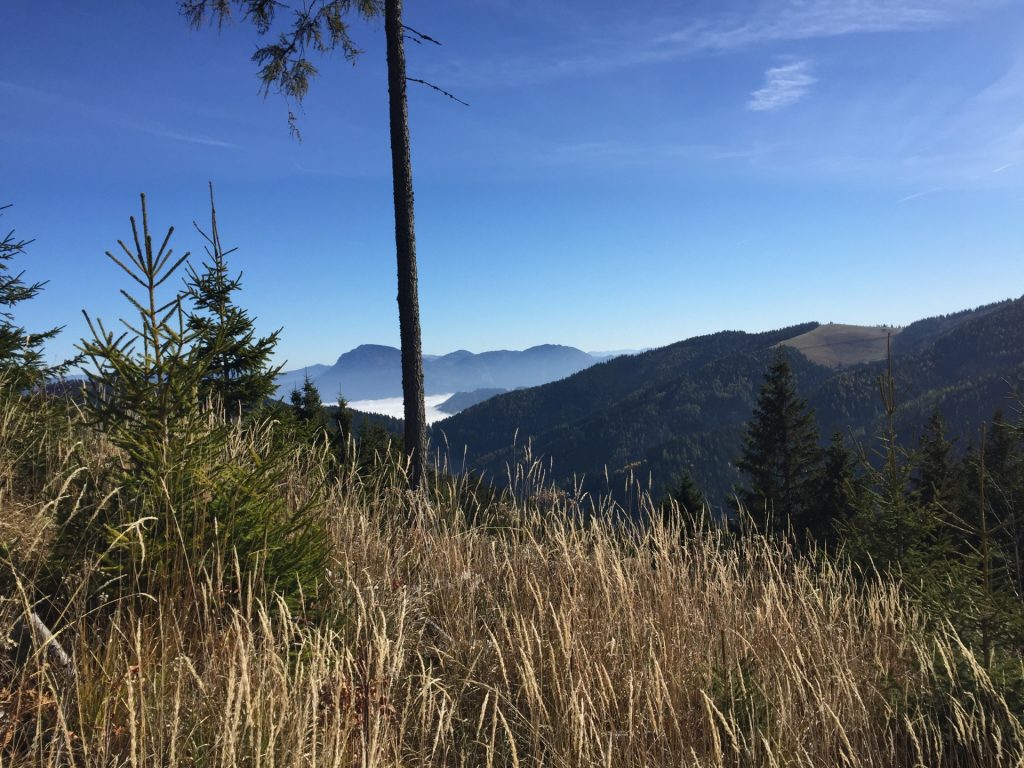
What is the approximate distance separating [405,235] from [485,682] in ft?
20.9

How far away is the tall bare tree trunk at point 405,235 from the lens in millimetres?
8211

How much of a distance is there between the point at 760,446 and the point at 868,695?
29.2 meters

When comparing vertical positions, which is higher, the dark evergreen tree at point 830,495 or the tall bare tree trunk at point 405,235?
the tall bare tree trunk at point 405,235

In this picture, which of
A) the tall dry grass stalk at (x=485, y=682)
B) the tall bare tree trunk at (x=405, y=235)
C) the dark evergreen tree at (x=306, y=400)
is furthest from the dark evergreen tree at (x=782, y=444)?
the tall dry grass stalk at (x=485, y=682)

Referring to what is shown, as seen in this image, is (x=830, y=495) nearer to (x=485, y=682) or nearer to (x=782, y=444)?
(x=782, y=444)

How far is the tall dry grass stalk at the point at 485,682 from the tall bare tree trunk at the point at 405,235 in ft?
11.6

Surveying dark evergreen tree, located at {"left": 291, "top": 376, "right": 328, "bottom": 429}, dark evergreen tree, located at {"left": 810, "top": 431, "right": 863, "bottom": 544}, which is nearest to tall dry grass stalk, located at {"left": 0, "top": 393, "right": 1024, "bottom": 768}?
dark evergreen tree, located at {"left": 291, "top": 376, "right": 328, "bottom": 429}

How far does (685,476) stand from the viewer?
25.9 metres

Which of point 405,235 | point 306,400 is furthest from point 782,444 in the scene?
point 405,235

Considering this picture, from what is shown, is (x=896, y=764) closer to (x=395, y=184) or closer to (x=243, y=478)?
(x=243, y=478)

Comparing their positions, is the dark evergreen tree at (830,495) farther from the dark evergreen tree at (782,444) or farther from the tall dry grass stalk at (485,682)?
the tall dry grass stalk at (485,682)

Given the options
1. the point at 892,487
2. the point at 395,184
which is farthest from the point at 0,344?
the point at 892,487

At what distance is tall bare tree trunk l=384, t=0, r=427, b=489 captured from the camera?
821cm

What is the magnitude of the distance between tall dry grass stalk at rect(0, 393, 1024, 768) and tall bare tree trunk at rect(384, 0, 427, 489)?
11.6 feet
